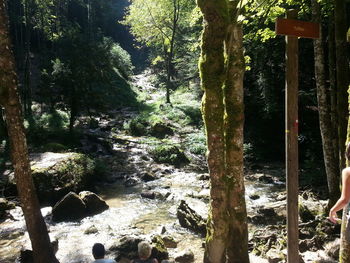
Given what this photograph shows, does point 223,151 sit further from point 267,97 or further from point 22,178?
point 267,97

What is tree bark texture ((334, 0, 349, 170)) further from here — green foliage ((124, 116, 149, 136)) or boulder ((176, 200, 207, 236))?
green foliage ((124, 116, 149, 136))

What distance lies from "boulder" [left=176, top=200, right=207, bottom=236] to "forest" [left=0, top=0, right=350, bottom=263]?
41mm

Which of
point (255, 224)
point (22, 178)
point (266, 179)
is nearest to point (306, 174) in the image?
point (266, 179)

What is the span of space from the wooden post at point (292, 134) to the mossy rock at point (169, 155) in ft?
50.4

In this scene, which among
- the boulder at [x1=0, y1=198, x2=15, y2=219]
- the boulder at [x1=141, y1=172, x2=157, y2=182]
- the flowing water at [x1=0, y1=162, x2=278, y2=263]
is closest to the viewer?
the flowing water at [x1=0, y1=162, x2=278, y2=263]

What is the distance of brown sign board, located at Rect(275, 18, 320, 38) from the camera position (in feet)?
15.5

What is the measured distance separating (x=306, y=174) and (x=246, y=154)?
6935 millimetres

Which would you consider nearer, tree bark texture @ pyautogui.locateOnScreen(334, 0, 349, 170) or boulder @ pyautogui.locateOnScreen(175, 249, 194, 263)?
tree bark texture @ pyautogui.locateOnScreen(334, 0, 349, 170)

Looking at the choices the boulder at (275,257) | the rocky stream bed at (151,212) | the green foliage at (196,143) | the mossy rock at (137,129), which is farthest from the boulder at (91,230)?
the mossy rock at (137,129)

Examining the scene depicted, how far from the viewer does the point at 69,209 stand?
11.8 meters

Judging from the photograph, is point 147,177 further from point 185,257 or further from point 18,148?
point 18,148

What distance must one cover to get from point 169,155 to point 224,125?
1456cm

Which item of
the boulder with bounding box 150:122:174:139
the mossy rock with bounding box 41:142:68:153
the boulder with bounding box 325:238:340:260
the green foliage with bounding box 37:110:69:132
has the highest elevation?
the green foliage with bounding box 37:110:69:132

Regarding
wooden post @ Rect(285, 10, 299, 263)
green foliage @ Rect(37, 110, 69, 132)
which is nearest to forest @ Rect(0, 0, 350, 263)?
wooden post @ Rect(285, 10, 299, 263)
